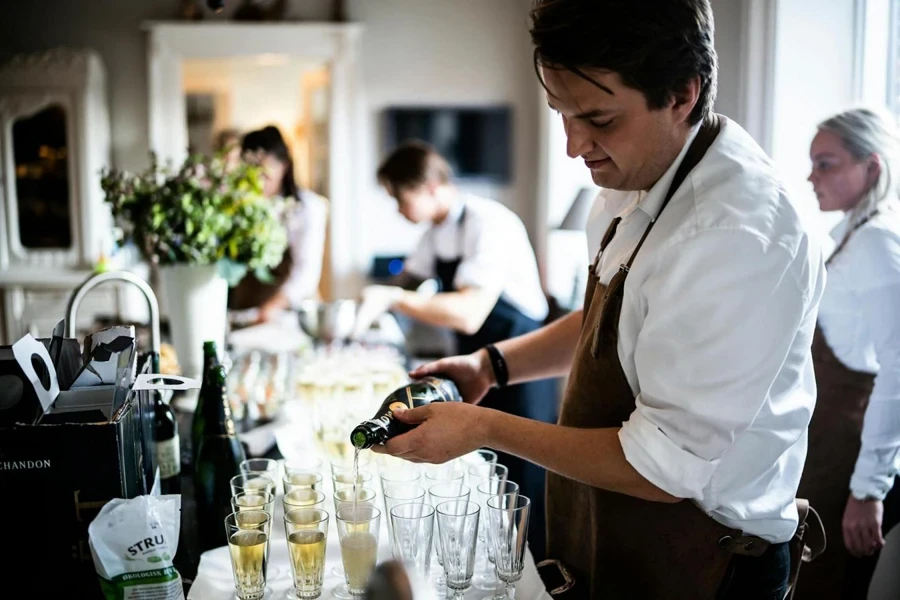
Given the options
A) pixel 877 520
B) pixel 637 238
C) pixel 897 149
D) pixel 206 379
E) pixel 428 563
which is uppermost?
pixel 897 149

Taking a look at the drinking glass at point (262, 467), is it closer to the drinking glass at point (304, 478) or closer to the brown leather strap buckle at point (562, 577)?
the drinking glass at point (304, 478)

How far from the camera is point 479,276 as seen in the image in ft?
8.84

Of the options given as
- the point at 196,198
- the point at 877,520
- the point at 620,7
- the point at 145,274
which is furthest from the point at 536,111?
the point at 620,7

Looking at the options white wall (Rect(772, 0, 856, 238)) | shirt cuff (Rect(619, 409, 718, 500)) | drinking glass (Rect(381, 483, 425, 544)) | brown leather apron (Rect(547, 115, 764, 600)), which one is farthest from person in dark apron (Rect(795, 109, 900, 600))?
drinking glass (Rect(381, 483, 425, 544))

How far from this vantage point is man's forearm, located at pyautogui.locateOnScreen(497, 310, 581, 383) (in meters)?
1.57

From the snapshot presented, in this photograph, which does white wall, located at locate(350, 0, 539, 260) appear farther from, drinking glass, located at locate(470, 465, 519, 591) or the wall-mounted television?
drinking glass, located at locate(470, 465, 519, 591)

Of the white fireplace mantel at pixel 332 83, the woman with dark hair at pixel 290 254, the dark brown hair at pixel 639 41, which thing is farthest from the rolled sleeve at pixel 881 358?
the white fireplace mantel at pixel 332 83

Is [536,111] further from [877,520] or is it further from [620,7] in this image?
[620,7]

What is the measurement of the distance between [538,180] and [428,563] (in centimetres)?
458

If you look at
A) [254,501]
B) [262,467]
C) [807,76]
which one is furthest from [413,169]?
[254,501]

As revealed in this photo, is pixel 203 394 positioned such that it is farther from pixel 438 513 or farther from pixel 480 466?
pixel 438 513

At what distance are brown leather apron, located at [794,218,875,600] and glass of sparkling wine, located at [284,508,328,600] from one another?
4.04 feet

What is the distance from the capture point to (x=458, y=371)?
1541 millimetres

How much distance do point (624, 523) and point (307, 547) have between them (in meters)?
0.47
